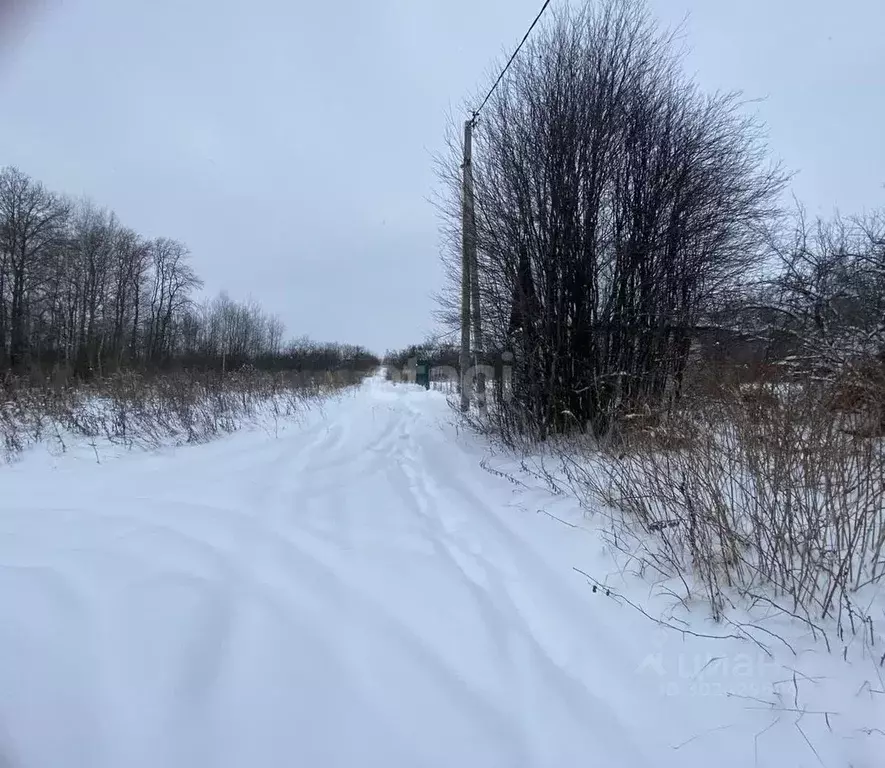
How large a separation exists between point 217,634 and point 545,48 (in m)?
8.65

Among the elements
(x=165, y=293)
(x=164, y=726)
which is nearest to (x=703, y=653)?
(x=164, y=726)

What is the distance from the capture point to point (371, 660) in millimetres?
2008

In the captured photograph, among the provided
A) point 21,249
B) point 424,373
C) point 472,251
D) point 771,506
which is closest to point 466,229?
point 472,251

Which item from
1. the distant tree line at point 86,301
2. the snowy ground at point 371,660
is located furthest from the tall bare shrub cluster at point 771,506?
the distant tree line at point 86,301

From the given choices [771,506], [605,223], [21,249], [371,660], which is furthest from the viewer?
[21,249]

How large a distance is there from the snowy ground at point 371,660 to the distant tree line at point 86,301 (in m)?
20.1

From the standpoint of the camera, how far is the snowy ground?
155 cm

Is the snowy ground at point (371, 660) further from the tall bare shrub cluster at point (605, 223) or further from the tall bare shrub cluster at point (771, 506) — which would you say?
the tall bare shrub cluster at point (605, 223)

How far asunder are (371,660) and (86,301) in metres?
40.0

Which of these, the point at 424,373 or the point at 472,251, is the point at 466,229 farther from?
the point at 424,373

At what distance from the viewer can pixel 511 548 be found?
330cm

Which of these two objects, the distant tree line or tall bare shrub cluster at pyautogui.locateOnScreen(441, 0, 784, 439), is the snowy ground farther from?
the distant tree line

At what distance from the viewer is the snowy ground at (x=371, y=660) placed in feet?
5.10

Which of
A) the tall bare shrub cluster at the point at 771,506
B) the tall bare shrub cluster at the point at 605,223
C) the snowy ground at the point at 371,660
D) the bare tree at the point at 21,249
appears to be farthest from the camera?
the bare tree at the point at 21,249
